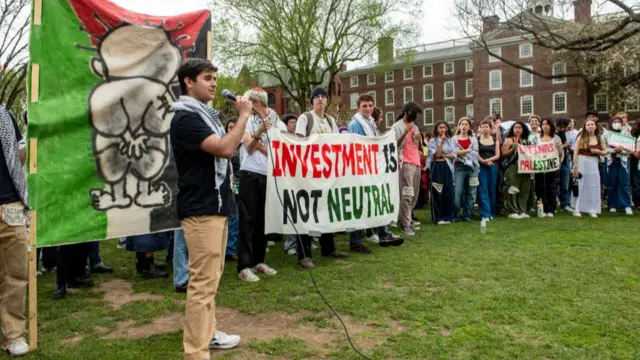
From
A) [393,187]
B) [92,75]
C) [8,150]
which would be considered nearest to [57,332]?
[8,150]

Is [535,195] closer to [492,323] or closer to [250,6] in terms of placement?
[492,323]

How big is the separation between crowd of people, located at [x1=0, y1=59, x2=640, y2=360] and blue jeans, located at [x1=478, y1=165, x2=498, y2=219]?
0.08 ft

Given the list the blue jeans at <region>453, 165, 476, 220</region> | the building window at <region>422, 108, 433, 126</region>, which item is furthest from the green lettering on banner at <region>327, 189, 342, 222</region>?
the building window at <region>422, 108, 433, 126</region>

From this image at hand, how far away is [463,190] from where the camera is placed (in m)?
11.0

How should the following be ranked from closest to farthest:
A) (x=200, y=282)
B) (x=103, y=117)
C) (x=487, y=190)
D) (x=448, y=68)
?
(x=200, y=282) < (x=103, y=117) < (x=487, y=190) < (x=448, y=68)

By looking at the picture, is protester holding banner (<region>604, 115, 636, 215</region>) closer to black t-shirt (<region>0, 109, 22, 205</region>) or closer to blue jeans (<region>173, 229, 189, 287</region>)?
blue jeans (<region>173, 229, 189, 287</region>)

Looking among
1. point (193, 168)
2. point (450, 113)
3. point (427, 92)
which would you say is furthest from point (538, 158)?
point (427, 92)

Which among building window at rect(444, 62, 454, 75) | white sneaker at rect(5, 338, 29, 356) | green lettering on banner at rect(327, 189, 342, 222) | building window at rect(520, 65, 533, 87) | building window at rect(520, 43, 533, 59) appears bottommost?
white sneaker at rect(5, 338, 29, 356)

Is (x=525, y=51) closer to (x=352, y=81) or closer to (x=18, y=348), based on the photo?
(x=352, y=81)

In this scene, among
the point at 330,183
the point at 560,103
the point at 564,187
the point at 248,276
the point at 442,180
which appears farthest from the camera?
the point at 560,103

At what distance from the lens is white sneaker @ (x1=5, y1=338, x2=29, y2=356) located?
383 cm

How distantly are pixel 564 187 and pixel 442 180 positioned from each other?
3.62 m

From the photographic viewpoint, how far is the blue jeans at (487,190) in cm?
1056

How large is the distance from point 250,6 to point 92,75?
34.0m
